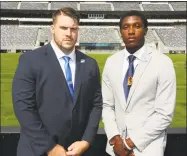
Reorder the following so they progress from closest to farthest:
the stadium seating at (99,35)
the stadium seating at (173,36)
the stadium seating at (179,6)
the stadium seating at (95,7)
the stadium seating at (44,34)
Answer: the stadium seating at (44,34), the stadium seating at (173,36), the stadium seating at (99,35), the stadium seating at (95,7), the stadium seating at (179,6)

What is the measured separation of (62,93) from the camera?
1.71m

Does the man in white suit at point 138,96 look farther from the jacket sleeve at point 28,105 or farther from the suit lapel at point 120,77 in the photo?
the jacket sleeve at point 28,105

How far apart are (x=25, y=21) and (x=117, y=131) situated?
38.6 m

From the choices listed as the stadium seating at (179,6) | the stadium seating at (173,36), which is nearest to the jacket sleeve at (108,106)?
the stadium seating at (173,36)

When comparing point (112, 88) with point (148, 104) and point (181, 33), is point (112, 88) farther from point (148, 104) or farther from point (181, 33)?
point (181, 33)

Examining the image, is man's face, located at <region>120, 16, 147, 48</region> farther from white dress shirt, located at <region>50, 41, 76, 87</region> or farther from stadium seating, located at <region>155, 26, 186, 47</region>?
stadium seating, located at <region>155, 26, 186, 47</region>

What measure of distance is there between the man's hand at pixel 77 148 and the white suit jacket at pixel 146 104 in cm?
19

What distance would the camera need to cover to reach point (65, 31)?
170cm

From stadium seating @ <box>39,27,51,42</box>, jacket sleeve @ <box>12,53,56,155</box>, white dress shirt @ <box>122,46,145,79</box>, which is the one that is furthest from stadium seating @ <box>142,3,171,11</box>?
jacket sleeve @ <box>12,53,56,155</box>

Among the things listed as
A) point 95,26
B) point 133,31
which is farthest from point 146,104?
point 95,26

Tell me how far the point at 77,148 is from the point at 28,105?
1.14 feet

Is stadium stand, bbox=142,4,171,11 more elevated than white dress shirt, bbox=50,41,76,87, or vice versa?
stadium stand, bbox=142,4,171,11

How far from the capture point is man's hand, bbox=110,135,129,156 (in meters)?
1.82

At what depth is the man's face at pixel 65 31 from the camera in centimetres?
169
